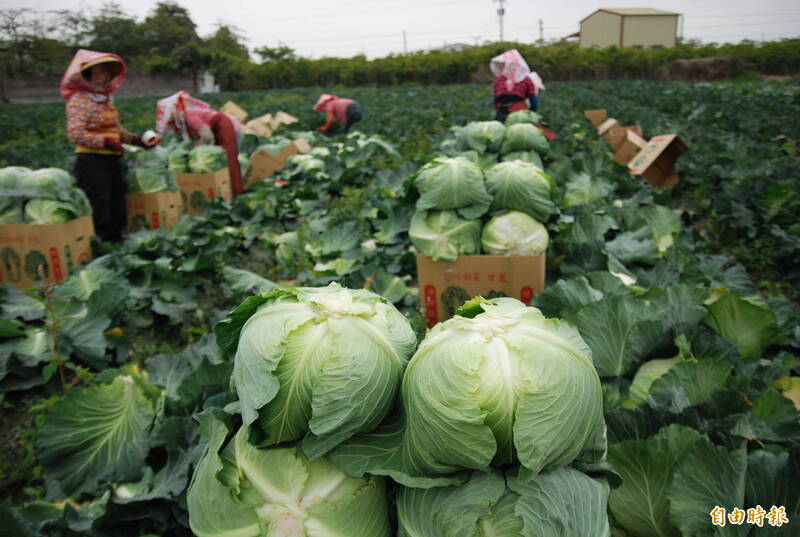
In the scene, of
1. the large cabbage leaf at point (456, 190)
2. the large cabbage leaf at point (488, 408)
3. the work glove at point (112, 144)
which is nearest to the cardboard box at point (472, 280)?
the large cabbage leaf at point (456, 190)

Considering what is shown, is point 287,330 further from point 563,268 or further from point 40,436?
point 563,268

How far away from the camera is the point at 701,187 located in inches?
267

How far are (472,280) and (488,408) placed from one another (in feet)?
7.76

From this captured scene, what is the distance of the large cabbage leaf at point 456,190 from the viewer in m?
3.63

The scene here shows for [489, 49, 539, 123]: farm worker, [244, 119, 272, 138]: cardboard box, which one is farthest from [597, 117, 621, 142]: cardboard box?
[244, 119, 272, 138]: cardboard box

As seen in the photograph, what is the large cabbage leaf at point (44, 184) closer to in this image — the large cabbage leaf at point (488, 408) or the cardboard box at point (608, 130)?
the large cabbage leaf at point (488, 408)

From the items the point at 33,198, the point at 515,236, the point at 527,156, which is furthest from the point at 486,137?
the point at 33,198

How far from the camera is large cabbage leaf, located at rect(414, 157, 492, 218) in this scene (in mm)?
3633

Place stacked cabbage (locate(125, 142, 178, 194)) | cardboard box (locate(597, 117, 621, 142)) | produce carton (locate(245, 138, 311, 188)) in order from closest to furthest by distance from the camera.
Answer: stacked cabbage (locate(125, 142, 178, 194)) → produce carton (locate(245, 138, 311, 188)) → cardboard box (locate(597, 117, 621, 142))

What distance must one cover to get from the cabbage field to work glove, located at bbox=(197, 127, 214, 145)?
11.5ft

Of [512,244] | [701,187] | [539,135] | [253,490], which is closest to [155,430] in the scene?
[253,490]

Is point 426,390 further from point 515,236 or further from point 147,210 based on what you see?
point 147,210

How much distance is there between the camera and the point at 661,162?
7.70 metres

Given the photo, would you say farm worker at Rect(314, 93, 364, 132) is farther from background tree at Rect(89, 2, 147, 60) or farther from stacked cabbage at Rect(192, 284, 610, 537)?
background tree at Rect(89, 2, 147, 60)
